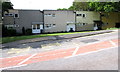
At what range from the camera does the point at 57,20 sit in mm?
30109

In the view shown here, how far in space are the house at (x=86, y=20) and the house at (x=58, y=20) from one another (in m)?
1.62

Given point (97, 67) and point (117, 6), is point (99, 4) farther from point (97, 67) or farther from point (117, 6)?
point (97, 67)

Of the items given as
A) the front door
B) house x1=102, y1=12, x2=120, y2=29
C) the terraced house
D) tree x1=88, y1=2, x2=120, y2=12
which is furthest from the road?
house x1=102, y1=12, x2=120, y2=29

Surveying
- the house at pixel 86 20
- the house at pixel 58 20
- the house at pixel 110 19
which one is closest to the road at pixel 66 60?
the house at pixel 58 20

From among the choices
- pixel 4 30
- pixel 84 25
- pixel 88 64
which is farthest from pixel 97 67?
pixel 84 25

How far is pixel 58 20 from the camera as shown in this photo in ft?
98.9

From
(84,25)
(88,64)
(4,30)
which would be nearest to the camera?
(88,64)

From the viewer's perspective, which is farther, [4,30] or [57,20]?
[57,20]

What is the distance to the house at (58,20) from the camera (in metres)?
29.5

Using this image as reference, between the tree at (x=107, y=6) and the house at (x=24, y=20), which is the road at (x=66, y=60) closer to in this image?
the house at (x=24, y=20)

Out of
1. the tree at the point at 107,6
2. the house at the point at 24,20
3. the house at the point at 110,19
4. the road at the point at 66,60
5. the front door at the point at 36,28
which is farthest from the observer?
the house at the point at 110,19

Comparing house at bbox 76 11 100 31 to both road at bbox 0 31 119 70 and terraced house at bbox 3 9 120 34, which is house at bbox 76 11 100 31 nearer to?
terraced house at bbox 3 9 120 34

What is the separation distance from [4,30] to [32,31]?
19.6ft

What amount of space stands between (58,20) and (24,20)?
7.93 metres
